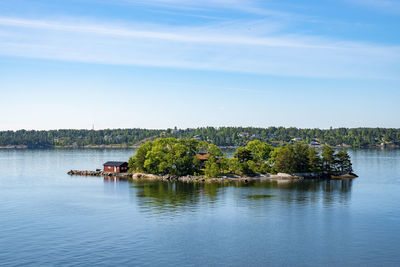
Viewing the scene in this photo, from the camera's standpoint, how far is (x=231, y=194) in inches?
2680

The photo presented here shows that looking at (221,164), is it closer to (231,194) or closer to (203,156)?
(203,156)

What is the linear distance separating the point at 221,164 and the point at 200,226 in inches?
1830

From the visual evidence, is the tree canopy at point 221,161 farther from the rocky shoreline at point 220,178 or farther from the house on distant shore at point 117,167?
the house on distant shore at point 117,167

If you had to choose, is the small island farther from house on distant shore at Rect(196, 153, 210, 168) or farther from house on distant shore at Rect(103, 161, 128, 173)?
house on distant shore at Rect(103, 161, 128, 173)

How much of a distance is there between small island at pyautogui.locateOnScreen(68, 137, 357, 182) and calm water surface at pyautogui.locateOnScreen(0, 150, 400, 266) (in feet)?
48.4

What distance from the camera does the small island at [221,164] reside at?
90.6 meters

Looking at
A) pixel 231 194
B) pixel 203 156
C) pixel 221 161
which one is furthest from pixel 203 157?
pixel 231 194

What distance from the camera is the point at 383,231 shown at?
44.7 m

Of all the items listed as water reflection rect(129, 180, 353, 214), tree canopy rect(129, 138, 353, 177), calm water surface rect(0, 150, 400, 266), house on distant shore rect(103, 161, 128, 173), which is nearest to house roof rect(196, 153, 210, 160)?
tree canopy rect(129, 138, 353, 177)

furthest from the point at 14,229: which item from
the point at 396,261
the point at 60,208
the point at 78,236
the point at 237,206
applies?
the point at 396,261

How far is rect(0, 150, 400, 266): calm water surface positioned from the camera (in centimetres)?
3606

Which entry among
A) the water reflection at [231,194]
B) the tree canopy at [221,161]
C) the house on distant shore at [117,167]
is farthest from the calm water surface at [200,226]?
the house on distant shore at [117,167]

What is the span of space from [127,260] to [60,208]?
82.1 feet

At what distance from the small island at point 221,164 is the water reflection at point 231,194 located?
257 inches
